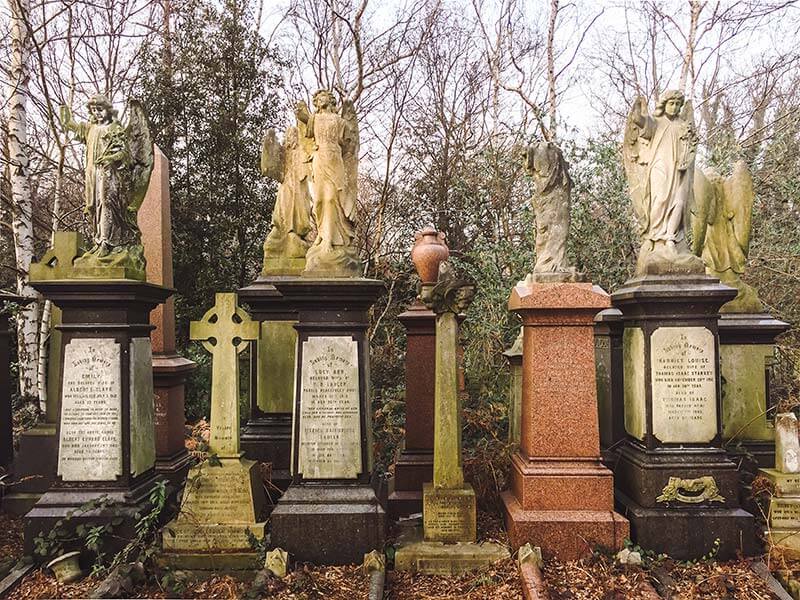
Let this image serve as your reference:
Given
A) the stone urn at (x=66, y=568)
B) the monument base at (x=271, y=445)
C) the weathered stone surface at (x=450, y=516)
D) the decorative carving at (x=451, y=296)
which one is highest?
the decorative carving at (x=451, y=296)

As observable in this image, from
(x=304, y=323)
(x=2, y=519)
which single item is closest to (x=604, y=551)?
(x=304, y=323)

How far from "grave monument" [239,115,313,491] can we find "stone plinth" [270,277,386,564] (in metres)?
1.46

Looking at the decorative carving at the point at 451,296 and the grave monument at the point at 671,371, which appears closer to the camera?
the grave monument at the point at 671,371

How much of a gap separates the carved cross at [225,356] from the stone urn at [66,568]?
136 cm

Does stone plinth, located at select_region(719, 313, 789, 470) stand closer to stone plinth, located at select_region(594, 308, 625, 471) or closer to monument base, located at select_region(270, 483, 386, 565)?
stone plinth, located at select_region(594, 308, 625, 471)

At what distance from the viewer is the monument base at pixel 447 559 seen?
4500 mm

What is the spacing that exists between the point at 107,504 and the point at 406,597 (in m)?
2.62

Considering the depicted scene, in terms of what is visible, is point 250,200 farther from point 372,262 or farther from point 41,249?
point 41,249

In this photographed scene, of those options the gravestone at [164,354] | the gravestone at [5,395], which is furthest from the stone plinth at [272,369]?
Answer: the gravestone at [5,395]

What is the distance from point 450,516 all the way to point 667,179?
367 centimetres

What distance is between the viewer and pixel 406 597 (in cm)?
419

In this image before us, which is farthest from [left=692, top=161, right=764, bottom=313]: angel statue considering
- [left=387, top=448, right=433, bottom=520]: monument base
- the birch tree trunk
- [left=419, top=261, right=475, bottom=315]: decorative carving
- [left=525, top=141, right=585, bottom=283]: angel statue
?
the birch tree trunk

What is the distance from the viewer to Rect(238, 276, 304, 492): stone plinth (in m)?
6.41

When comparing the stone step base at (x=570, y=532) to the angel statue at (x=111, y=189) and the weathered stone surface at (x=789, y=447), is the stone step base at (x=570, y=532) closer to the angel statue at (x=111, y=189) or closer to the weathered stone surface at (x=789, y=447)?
the weathered stone surface at (x=789, y=447)
